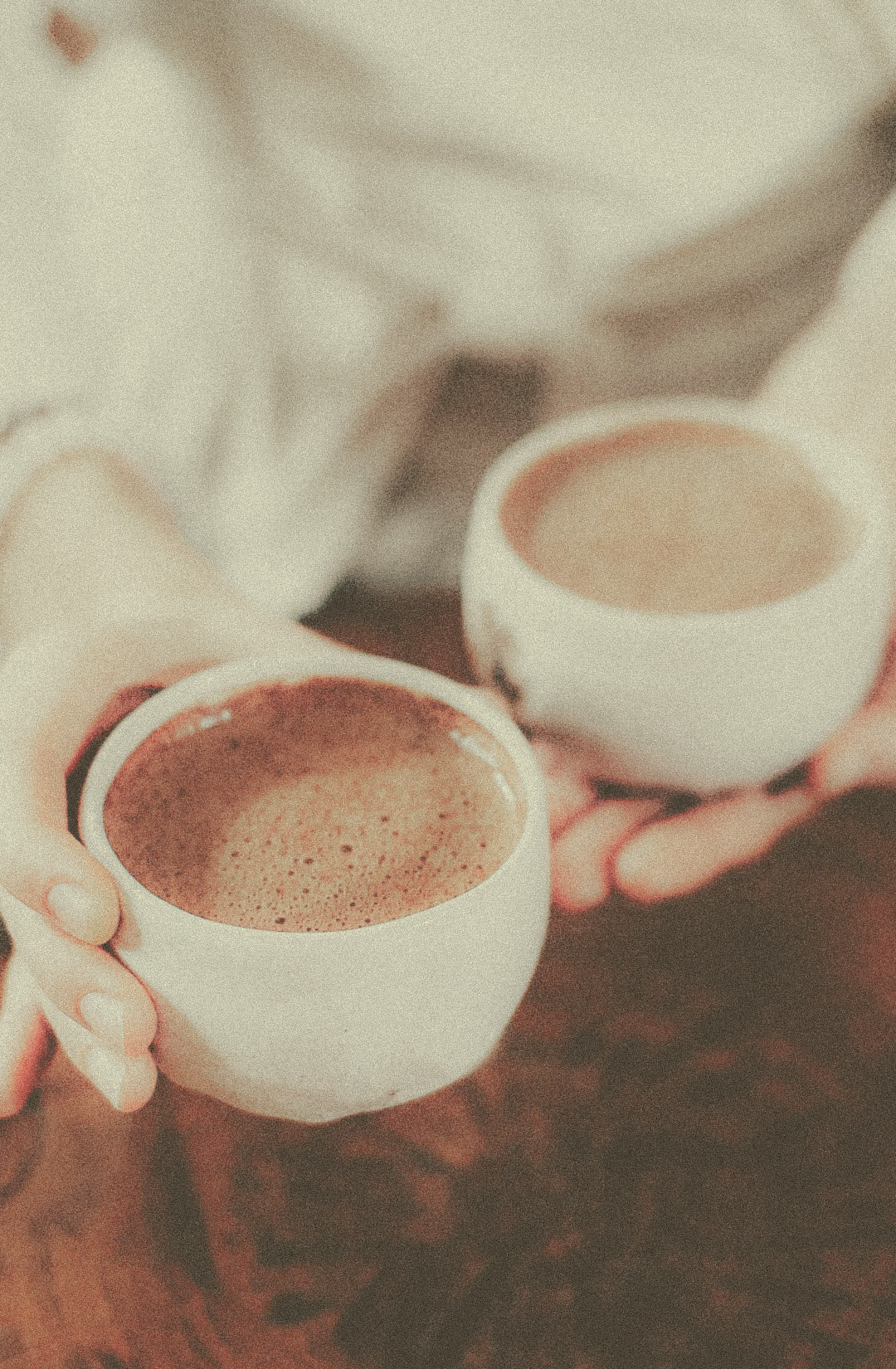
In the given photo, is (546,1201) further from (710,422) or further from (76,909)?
(710,422)

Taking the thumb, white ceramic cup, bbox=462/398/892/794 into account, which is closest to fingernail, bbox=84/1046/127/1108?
white ceramic cup, bbox=462/398/892/794

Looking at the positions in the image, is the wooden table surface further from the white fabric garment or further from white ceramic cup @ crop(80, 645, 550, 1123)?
the white fabric garment

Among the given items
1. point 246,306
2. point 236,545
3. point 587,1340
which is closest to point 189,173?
point 246,306

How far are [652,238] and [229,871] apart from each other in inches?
23.2

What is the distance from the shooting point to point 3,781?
51cm

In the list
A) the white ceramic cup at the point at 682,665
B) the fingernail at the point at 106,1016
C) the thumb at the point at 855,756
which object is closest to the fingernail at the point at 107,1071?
the fingernail at the point at 106,1016

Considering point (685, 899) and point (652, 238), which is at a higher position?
point (652, 238)

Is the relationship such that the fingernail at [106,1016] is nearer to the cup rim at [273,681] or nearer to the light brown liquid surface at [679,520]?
the cup rim at [273,681]

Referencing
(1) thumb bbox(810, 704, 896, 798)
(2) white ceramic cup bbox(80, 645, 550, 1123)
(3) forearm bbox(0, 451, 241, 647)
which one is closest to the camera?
(2) white ceramic cup bbox(80, 645, 550, 1123)

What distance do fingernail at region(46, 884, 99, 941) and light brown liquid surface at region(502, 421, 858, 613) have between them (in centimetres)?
31

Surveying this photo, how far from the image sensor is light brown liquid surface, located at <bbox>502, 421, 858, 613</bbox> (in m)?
0.63

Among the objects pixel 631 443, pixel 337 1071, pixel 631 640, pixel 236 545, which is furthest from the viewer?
pixel 236 545

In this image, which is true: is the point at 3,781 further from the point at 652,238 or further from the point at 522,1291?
the point at 652,238

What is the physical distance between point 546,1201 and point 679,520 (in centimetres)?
37
